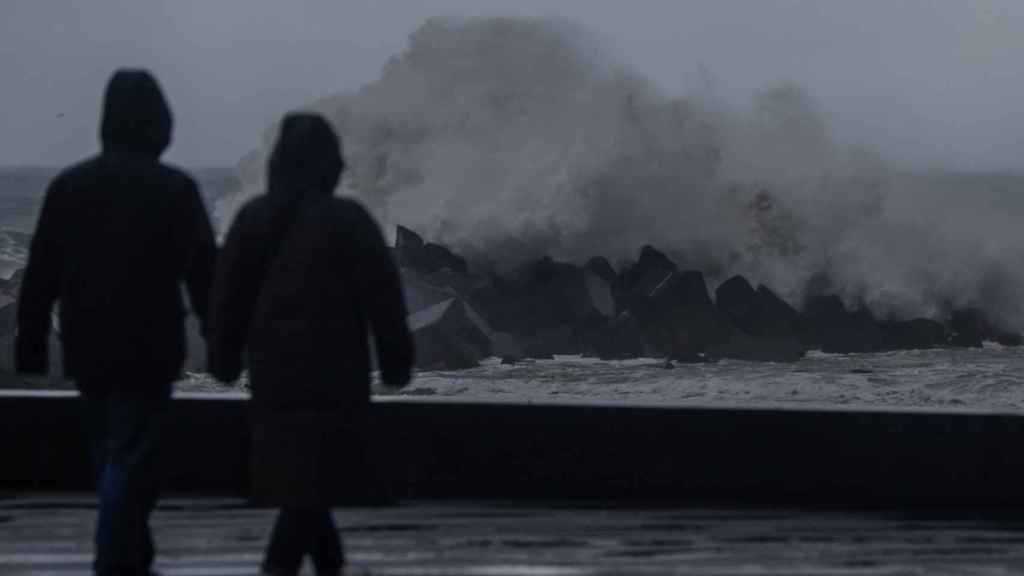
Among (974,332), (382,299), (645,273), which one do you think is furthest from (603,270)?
(382,299)

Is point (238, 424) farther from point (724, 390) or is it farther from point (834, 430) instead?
point (724, 390)

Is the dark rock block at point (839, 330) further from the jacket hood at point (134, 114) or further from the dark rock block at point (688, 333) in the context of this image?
the jacket hood at point (134, 114)

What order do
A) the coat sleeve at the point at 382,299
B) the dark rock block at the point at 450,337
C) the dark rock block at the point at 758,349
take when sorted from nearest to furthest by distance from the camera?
the coat sleeve at the point at 382,299 < the dark rock block at the point at 450,337 < the dark rock block at the point at 758,349

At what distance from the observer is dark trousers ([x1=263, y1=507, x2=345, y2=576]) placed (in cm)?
520

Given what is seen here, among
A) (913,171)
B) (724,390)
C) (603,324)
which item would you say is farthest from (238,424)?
(913,171)

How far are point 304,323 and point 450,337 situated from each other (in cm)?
3595

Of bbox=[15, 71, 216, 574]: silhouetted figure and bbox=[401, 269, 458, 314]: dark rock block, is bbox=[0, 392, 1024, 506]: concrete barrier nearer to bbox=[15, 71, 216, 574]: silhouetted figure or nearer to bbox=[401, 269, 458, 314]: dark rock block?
bbox=[15, 71, 216, 574]: silhouetted figure

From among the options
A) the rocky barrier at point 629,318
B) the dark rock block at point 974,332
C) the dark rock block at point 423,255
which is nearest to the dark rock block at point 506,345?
the rocky barrier at point 629,318

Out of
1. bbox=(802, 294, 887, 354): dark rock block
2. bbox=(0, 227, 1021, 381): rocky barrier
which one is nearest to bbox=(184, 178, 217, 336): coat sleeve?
bbox=(0, 227, 1021, 381): rocky barrier

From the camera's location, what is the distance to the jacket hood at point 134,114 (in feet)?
17.4

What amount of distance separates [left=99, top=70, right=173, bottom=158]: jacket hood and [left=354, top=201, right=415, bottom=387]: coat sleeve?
1.91 ft

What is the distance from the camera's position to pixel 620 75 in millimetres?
61250

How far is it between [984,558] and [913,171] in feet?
198

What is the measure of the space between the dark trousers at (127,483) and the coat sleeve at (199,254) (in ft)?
0.83
